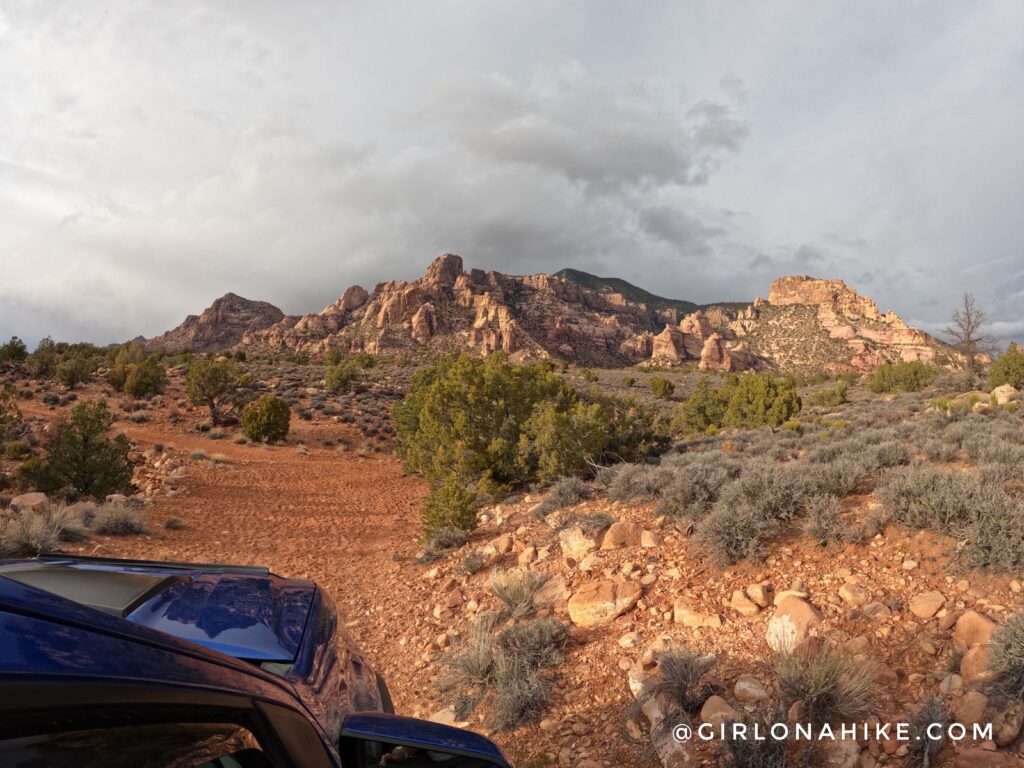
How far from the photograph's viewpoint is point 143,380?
1123 inches

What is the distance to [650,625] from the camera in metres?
4.70

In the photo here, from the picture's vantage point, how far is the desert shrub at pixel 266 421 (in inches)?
856

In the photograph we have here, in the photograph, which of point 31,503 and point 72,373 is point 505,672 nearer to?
point 31,503

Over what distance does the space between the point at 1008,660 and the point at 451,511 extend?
6.76m

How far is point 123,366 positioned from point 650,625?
118 feet

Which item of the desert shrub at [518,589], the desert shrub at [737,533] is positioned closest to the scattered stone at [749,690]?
the desert shrub at [737,533]

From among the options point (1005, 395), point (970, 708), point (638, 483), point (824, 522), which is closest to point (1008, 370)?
point (1005, 395)

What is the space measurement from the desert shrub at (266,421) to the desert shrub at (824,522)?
70.0 feet

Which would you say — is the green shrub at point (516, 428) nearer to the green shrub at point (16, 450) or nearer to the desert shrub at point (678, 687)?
the desert shrub at point (678, 687)

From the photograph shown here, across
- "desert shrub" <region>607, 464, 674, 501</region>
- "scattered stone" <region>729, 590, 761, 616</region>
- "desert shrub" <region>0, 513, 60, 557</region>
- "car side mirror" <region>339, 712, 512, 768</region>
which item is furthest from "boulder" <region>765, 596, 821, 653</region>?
"desert shrub" <region>0, 513, 60, 557</region>

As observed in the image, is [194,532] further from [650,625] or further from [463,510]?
[650,625]

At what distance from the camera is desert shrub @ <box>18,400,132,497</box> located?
12.0 m

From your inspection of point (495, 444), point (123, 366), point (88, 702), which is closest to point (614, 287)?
point (123, 366)

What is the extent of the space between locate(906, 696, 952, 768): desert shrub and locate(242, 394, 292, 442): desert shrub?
22815mm
